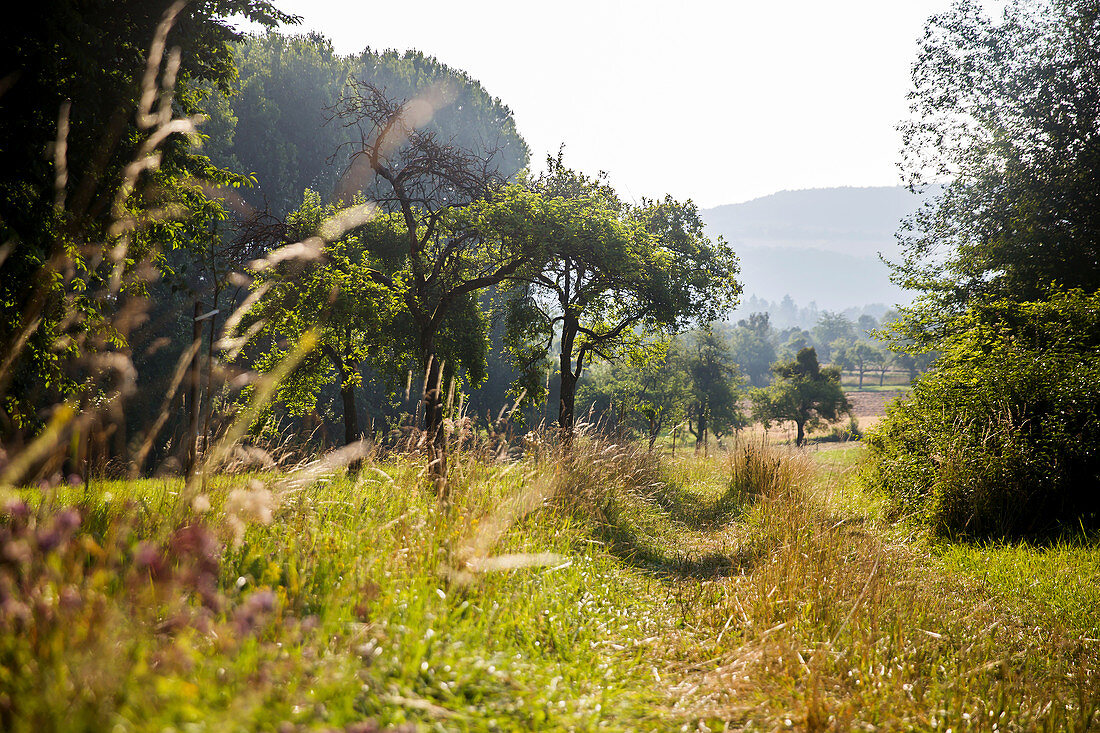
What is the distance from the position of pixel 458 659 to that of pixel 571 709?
23.2 inches

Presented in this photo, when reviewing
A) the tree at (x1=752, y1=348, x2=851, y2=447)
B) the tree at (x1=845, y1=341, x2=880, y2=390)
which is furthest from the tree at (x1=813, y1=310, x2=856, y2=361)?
the tree at (x1=752, y1=348, x2=851, y2=447)

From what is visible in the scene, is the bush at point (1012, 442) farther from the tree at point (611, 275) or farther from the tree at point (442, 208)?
the tree at point (442, 208)

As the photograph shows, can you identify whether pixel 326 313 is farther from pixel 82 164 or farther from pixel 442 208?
pixel 82 164

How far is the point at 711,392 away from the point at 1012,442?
2988 cm

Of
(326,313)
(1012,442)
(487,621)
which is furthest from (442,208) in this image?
(1012,442)

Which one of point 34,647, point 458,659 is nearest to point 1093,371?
point 458,659

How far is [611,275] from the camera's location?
1302cm

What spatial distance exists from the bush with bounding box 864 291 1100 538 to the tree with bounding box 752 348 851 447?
2798cm

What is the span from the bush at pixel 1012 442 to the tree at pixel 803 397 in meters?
28.0

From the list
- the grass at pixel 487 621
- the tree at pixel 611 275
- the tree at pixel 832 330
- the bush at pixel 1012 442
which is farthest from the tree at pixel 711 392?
the tree at pixel 832 330

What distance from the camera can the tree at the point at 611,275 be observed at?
37.0 ft

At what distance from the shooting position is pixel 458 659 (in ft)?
8.57

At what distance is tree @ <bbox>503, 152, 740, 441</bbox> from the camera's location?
444 inches

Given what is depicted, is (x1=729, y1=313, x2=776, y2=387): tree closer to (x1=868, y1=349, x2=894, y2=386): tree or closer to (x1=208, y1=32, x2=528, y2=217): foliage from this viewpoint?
(x1=868, y1=349, x2=894, y2=386): tree
